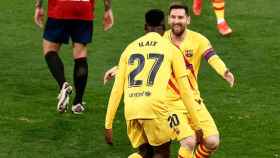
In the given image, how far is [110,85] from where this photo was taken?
1498 centimetres

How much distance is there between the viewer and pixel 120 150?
11305 mm

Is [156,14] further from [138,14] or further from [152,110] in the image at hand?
[138,14]

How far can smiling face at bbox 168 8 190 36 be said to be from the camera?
396 inches

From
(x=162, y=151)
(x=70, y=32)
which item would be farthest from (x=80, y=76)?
(x=162, y=151)

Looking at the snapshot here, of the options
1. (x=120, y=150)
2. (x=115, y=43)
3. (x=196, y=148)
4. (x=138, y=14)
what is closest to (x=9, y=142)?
(x=120, y=150)

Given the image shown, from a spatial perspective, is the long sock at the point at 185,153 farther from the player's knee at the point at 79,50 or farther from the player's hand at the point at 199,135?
the player's knee at the point at 79,50

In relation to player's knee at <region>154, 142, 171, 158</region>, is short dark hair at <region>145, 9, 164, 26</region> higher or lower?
higher

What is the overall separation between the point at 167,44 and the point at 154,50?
0.16 m

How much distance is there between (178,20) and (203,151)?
1.50m

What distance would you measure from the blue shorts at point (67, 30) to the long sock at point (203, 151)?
3.04 m

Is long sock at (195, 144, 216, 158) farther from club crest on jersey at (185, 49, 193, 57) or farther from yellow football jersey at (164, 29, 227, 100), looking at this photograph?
club crest on jersey at (185, 49, 193, 57)

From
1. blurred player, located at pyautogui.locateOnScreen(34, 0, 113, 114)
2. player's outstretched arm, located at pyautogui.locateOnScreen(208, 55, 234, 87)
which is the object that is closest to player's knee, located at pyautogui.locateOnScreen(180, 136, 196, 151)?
player's outstretched arm, located at pyautogui.locateOnScreen(208, 55, 234, 87)

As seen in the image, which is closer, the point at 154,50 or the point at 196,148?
the point at 154,50

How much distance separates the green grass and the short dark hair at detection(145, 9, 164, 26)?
2.55 metres
